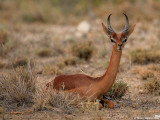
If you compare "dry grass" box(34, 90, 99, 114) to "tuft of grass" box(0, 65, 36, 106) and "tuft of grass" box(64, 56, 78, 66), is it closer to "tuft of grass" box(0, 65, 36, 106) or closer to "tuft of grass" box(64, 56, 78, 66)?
"tuft of grass" box(0, 65, 36, 106)

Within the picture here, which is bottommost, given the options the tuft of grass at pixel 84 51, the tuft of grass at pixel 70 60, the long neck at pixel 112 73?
the long neck at pixel 112 73

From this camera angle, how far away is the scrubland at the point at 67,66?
5605 mm

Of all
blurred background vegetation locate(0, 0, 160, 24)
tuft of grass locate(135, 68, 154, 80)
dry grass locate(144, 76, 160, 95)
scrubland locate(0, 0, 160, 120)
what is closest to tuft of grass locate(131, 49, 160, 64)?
scrubland locate(0, 0, 160, 120)

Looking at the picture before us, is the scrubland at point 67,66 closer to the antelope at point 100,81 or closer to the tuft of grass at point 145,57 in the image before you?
the tuft of grass at point 145,57

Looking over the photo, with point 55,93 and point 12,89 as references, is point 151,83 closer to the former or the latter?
point 55,93

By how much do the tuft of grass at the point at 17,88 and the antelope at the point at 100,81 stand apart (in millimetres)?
545

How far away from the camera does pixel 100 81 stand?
5629 millimetres

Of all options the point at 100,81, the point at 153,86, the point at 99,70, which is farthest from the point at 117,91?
the point at 99,70

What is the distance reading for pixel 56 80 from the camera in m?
5.93

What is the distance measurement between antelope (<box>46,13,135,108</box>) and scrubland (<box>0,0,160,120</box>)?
0.56 feet

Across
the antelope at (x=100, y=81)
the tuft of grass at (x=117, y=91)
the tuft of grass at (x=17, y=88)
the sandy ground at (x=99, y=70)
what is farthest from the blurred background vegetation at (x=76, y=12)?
the antelope at (x=100, y=81)

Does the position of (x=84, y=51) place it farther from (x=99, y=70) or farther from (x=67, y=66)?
(x=99, y=70)

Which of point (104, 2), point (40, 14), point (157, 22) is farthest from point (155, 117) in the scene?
point (104, 2)

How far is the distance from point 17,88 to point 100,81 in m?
1.57
